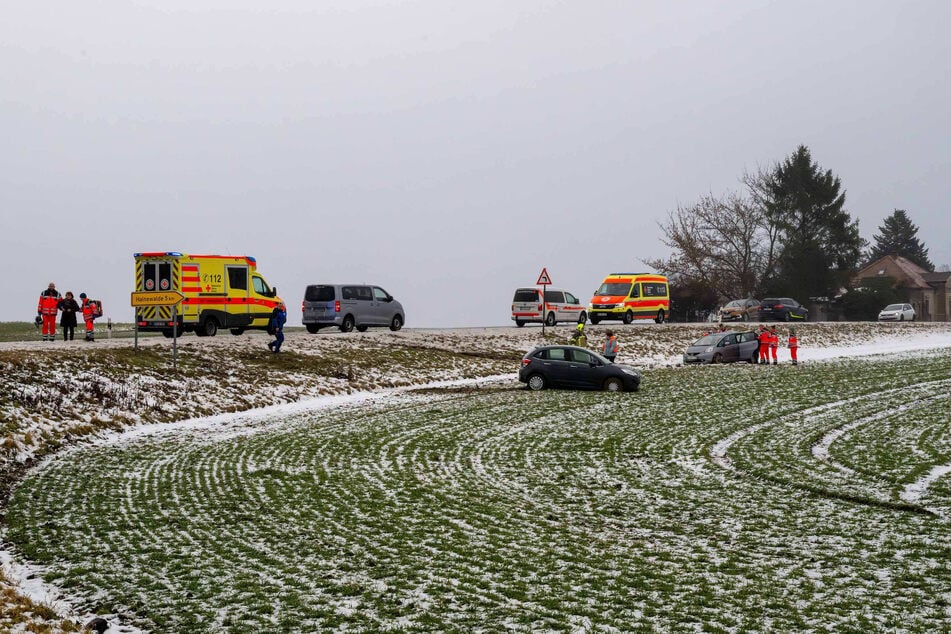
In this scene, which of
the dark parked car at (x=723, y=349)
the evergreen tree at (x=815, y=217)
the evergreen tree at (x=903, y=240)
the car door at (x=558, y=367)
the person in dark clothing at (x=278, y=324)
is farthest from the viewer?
the evergreen tree at (x=903, y=240)

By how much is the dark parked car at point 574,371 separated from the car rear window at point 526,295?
66.8 feet

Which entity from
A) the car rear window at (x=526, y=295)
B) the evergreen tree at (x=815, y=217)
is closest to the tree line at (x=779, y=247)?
the evergreen tree at (x=815, y=217)

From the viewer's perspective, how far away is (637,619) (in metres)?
8.07

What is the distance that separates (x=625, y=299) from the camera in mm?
51812

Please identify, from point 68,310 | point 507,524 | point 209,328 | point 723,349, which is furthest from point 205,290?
point 507,524

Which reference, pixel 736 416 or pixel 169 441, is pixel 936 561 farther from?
pixel 169 441

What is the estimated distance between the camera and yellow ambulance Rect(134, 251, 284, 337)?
1244 inches

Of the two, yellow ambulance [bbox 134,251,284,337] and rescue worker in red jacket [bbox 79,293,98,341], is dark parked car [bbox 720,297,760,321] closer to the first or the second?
yellow ambulance [bbox 134,251,284,337]

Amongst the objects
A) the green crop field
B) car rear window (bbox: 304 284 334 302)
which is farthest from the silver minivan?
the green crop field

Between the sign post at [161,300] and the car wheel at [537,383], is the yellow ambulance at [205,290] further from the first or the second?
the car wheel at [537,383]

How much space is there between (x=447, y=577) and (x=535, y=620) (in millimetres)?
1460

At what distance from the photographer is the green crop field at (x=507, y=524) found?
8445 mm

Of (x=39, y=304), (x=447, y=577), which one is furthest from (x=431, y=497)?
(x=39, y=304)

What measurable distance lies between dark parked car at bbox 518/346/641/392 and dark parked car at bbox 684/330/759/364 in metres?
11.4
